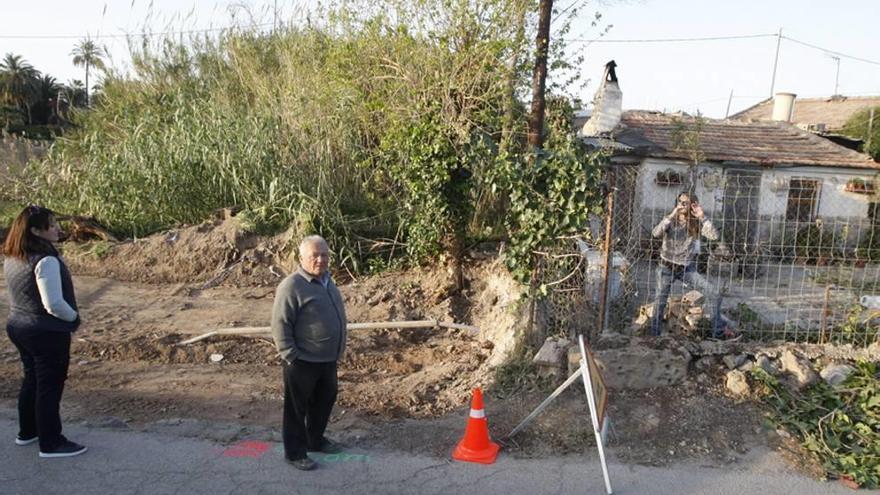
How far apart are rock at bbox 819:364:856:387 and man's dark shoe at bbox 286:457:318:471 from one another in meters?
4.16

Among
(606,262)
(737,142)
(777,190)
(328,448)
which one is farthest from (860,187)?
(328,448)

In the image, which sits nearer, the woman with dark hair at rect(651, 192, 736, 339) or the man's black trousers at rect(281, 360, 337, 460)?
the man's black trousers at rect(281, 360, 337, 460)

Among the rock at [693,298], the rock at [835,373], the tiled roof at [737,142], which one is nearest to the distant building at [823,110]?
the tiled roof at [737,142]

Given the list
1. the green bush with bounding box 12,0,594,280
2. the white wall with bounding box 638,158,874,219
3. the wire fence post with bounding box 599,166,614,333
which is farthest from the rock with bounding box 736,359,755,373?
the white wall with bounding box 638,158,874,219

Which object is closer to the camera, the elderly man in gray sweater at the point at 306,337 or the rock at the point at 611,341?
the elderly man in gray sweater at the point at 306,337

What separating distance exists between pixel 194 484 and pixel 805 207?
51.9 feet

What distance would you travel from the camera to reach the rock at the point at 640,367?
206 inches

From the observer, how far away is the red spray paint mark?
176 inches

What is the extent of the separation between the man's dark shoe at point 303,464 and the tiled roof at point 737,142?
12.3m

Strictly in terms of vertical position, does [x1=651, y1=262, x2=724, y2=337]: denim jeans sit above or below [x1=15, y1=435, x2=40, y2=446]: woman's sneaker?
above

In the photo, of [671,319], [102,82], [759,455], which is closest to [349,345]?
[671,319]

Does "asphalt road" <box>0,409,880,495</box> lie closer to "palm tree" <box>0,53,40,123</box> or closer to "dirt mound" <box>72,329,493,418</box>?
"dirt mound" <box>72,329,493,418</box>

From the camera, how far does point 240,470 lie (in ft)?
13.9

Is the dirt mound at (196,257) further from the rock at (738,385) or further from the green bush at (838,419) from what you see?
the green bush at (838,419)
